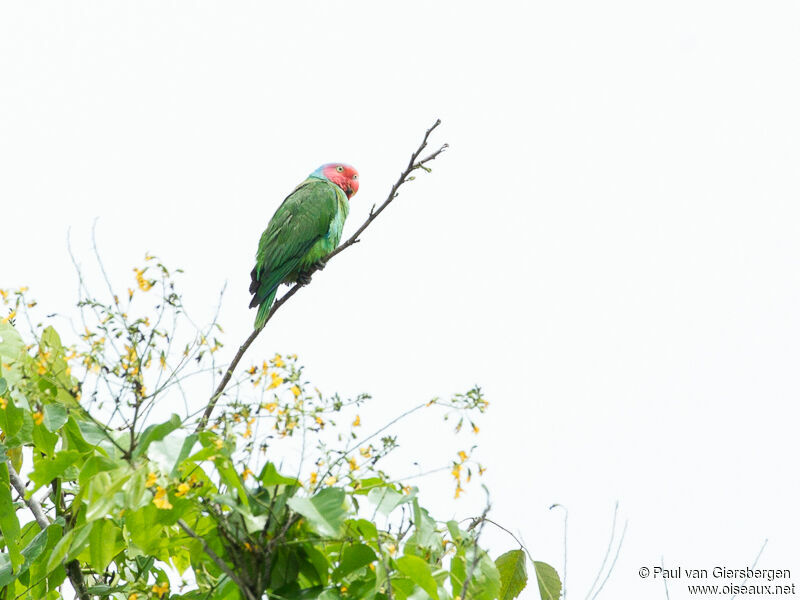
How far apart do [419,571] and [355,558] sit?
0.63ft

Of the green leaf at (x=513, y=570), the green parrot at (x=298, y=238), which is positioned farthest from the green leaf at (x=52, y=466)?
the green parrot at (x=298, y=238)

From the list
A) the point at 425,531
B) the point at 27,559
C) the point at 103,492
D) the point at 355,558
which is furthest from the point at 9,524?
the point at 425,531

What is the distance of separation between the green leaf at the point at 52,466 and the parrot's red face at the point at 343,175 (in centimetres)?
585

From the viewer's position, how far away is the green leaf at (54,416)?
1.96 m

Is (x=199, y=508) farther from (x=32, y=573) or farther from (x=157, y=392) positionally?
(x=32, y=573)

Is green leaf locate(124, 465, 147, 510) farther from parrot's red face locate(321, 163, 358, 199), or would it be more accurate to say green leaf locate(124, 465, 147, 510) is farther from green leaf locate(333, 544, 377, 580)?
parrot's red face locate(321, 163, 358, 199)

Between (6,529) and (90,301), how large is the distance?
664 mm

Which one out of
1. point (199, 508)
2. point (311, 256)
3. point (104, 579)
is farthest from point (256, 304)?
point (199, 508)

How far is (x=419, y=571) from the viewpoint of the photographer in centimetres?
168

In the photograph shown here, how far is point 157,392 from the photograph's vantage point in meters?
2.10

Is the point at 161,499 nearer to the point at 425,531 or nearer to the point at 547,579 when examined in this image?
the point at 425,531

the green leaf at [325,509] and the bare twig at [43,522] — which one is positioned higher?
the bare twig at [43,522]

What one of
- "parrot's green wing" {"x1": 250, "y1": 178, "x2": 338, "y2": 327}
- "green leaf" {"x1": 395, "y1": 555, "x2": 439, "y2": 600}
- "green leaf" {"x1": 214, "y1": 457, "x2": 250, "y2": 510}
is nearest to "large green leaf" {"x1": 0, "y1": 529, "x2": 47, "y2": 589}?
"green leaf" {"x1": 214, "y1": 457, "x2": 250, "y2": 510}

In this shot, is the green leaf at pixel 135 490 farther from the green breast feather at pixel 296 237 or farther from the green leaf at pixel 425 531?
the green breast feather at pixel 296 237
